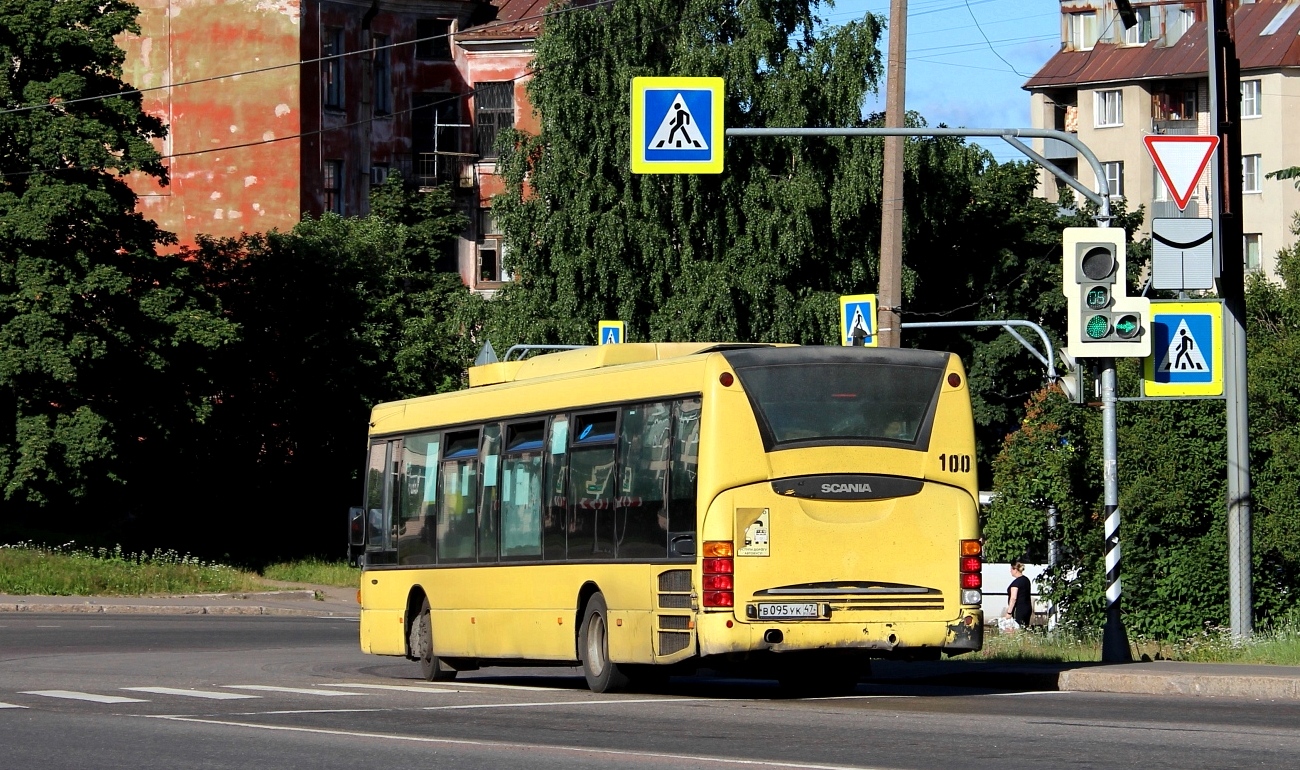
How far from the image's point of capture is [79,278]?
47.5 m

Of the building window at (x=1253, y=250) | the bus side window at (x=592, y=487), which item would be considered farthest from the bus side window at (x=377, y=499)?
the building window at (x=1253, y=250)

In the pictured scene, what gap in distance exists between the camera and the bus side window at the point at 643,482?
56.2 feet

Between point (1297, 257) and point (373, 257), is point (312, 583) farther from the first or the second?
point (1297, 257)

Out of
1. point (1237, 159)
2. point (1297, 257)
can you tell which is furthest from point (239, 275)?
→ point (1237, 159)

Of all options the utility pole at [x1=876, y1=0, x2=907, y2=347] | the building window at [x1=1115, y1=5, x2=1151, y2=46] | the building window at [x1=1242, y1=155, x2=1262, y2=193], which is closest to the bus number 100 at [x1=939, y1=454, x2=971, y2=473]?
the utility pole at [x1=876, y1=0, x2=907, y2=347]

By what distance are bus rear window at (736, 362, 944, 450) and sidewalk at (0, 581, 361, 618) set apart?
25.4 m

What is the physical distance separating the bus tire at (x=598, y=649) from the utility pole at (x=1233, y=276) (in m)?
7.42

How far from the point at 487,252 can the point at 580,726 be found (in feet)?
188

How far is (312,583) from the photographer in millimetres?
50312

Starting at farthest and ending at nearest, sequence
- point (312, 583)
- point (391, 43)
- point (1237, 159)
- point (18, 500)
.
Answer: point (391, 43), point (18, 500), point (312, 583), point (1237, 159)

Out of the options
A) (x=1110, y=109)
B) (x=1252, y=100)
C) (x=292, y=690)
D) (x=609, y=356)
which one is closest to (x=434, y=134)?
(x=1110, y=109)

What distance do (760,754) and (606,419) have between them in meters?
6.70

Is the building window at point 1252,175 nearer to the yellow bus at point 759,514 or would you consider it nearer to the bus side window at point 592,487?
the yellow bus at point 759,514

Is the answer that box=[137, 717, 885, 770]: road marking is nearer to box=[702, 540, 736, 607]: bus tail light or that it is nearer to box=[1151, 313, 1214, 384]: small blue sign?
box=[702, 540, 736, 607]: bus tail light
